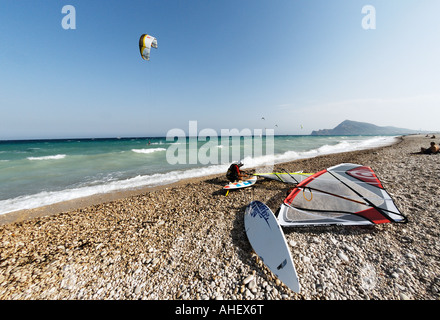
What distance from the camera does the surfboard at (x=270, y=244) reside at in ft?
9.70

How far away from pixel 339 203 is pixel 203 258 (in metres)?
4.51

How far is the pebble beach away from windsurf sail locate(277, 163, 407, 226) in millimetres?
289

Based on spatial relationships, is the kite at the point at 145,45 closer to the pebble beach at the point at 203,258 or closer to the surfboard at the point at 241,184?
the surfboard at the point at 241,184

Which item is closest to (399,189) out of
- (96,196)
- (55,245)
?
(55,245)

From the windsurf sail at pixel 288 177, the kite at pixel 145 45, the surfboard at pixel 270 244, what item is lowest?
the surfboard at pixel 270 244

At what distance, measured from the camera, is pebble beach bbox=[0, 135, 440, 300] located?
2.85m

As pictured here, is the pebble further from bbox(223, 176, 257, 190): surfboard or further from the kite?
the kite

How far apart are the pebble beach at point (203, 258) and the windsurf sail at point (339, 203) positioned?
29 centimetres

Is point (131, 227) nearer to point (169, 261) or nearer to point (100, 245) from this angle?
point (100, 245)

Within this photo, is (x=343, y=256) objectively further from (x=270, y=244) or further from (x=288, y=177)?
(x=288, y=177)

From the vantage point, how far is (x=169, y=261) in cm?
354

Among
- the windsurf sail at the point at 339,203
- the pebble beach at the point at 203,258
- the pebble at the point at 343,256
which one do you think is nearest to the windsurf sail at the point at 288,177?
the windsurf sail at the point at 339,203

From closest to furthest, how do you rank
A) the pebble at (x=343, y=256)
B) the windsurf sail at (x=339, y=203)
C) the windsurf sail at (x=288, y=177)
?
the pebble at (x=343, y=256) → the windsurf sail at (x=339, y=203) → the windsurf sail at (x=288, y=177)

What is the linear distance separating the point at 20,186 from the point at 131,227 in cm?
1121
